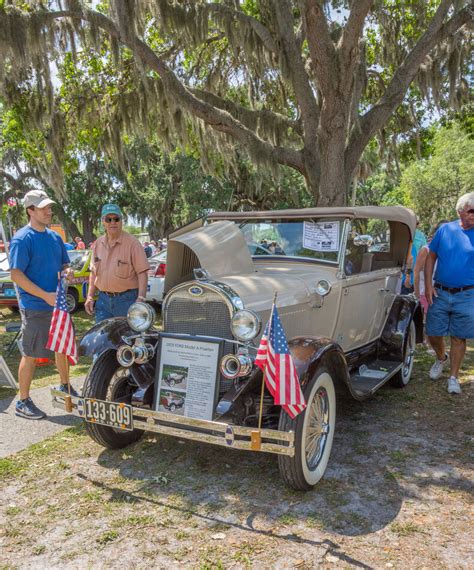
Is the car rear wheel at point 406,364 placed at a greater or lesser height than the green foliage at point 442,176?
lesser

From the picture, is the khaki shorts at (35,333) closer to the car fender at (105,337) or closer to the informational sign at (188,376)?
the car fender at (105,337)

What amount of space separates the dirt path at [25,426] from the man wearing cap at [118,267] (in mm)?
1078

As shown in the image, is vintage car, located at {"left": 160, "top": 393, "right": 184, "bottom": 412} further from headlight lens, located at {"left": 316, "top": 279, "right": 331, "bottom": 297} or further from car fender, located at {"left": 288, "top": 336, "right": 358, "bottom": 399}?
headlight lens, located at {"left": 316, "top": 279, "right": 331, "bottom": 297}

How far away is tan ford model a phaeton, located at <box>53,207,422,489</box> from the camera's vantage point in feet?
10.7

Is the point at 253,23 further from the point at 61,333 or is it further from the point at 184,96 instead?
the point at 61,333

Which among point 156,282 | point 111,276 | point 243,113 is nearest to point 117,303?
point 111,276

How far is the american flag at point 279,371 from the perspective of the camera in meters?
2.96

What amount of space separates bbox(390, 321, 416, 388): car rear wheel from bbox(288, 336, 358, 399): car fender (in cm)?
186

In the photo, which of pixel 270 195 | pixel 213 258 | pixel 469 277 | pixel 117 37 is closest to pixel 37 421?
pixel 213 258

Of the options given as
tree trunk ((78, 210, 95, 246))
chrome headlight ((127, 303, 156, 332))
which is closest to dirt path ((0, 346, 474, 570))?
chrome headlight ((127, 303, 156, 332))

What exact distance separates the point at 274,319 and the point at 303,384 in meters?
0.49

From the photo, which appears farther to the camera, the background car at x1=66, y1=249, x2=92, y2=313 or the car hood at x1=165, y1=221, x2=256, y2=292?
the background car at x1=66, y1=249, x2=92, y2=313

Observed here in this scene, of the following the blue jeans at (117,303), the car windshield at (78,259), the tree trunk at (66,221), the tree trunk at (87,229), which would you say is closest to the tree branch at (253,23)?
the blue jeans at (117,303)

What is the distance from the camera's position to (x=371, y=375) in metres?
4.81
